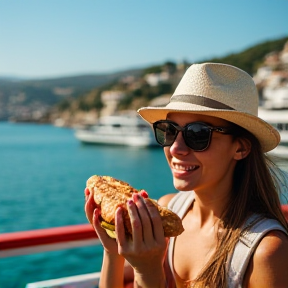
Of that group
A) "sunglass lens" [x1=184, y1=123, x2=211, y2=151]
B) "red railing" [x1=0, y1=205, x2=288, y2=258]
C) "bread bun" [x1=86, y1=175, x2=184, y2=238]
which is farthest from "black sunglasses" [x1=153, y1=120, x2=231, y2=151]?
"red railing" [x1=0, y1=205, x2=288, y2=258]

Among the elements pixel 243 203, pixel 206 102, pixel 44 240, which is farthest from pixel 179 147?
pixel 44 240

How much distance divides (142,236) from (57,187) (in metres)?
34.2

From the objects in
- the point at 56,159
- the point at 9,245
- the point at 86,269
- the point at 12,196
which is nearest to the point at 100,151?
the point at 56,159

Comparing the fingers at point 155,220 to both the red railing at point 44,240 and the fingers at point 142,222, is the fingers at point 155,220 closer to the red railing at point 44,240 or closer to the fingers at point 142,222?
the fingers at point 142,222

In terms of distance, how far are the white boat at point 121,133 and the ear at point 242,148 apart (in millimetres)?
51570

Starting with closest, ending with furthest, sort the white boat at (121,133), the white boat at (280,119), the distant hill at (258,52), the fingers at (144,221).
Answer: the fingers at (144,221), the white boat at (280,119), the white boat at (121,133), the distant hill at (258,52)

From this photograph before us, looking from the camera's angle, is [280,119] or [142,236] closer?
[142,236]

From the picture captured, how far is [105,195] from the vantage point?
155 centimetres

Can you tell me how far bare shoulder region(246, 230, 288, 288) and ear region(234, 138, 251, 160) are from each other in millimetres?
327

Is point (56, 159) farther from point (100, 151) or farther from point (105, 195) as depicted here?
point (105, 195)

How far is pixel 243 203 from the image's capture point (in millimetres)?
1645

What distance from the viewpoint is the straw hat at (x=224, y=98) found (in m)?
1.57

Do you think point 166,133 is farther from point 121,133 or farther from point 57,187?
point 121,133

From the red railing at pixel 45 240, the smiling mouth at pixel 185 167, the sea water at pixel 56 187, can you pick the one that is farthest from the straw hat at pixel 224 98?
the sea water at pixel 56 187
